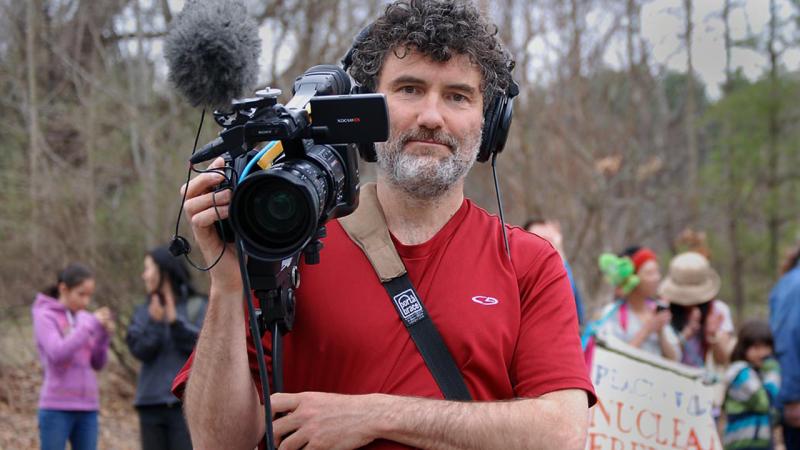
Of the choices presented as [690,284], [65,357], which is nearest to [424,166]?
[690,284]

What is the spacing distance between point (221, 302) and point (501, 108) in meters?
0.98

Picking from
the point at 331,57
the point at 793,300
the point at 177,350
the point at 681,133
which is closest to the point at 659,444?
the point at 793,300

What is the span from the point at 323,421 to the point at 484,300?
20.2 inches

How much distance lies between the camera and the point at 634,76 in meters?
12.6

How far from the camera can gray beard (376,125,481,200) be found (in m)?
2.34

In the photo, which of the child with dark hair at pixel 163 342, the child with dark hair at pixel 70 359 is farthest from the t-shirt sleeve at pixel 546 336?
the child with dark hair at pixel 70 359

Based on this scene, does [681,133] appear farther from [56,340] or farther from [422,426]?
[422,426]

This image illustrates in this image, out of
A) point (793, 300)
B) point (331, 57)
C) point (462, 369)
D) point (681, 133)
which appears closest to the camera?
point (462, 369)

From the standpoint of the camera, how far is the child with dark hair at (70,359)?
644 centimetres

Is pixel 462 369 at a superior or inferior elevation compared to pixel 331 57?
inferior

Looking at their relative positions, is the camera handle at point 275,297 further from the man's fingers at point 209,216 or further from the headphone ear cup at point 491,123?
the headphone ear cup at point 491,123

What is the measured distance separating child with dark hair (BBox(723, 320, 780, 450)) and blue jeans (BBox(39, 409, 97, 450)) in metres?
4.59

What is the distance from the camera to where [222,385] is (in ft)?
6.78

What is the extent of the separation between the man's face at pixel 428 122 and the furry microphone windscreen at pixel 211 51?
1.27ft
